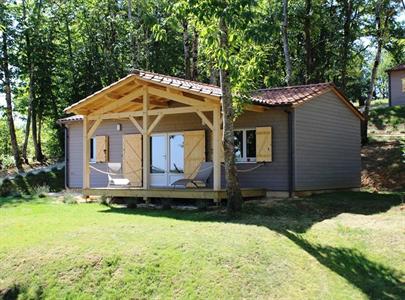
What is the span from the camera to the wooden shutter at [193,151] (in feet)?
46.9

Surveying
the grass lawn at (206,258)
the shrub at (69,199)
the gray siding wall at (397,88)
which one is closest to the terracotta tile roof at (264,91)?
the shrub at (69,199)

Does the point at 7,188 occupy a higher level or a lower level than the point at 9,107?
lower

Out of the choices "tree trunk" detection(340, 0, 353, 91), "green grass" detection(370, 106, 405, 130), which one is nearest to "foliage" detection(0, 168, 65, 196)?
"tree trunk" detection(340, 0, 353, 91)

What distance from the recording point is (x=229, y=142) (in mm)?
10141

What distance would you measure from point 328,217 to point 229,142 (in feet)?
8.58

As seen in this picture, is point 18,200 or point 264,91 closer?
point 18,200

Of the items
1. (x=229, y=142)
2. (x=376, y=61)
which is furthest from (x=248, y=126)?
(x=376, y=61)

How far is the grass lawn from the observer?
6670mm

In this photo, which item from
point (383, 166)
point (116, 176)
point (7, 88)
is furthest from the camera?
point (7, 88)

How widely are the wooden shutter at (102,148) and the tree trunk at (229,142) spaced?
790 centimetres

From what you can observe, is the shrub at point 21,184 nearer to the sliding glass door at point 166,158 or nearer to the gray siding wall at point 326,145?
the sliding glass door at point 166,158

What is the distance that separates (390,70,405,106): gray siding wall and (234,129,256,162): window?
16385mm

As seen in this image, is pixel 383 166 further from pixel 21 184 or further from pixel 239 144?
pixel 21 184

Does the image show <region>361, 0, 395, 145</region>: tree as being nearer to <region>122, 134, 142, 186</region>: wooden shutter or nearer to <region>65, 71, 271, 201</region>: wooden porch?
<region>65, 71, 271, 201</region>: wooden porch
